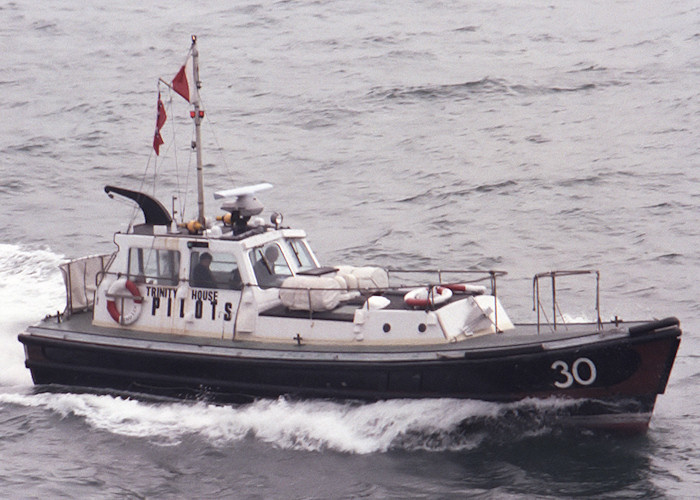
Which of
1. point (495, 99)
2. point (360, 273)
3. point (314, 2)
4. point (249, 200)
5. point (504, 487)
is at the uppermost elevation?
point (314, 2)

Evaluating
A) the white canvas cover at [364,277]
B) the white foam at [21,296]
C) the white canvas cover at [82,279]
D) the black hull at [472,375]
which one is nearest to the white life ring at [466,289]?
the white canvas cover at [364,277]

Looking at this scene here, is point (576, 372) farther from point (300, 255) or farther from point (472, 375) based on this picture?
point (300, 255)

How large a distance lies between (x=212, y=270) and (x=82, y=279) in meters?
2.90

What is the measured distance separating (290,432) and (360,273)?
8.59 feet

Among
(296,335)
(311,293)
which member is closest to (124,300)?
(296,335)

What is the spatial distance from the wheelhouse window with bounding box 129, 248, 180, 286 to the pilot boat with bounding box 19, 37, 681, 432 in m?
0.02

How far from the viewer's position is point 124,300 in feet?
51.4

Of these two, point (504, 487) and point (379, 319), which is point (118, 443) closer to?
point (379, 319)

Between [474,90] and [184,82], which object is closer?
[184,82]

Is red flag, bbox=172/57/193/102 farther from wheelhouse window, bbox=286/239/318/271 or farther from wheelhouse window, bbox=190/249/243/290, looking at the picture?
wheelhouse window, bbox=286/239/318/271

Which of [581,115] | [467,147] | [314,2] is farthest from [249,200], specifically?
[314,2]

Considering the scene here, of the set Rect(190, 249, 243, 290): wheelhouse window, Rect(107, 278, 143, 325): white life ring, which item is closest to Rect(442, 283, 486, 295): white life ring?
Rect(190, 249, 243, 290): wheelhouse window

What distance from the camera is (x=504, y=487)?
12.7 meters

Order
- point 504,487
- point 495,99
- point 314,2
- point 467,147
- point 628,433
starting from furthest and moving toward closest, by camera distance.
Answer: point 314,2, point 495,99, point 467,147, point 628,433, point 504,487
